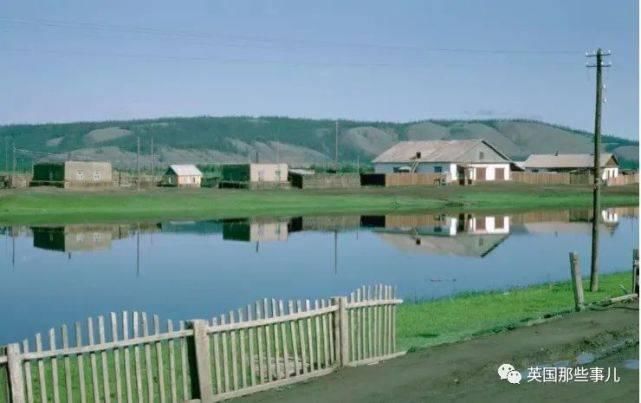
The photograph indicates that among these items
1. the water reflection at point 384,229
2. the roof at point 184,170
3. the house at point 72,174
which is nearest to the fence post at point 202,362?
the water reflection at point 384,229

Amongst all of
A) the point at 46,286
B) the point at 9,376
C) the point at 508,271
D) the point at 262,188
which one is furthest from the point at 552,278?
the point at 262,188

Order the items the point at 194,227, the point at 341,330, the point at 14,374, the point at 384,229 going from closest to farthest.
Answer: the point at 14,374 → the point at 341,330 → the point at 384,229 → the point at 194,227

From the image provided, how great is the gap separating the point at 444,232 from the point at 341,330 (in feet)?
129

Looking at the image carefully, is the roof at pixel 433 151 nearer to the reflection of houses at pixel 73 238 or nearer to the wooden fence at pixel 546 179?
the wooden fence at pixel 546 179

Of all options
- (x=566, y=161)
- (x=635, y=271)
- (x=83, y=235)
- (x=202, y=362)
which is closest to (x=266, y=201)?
(x=83, y=235)

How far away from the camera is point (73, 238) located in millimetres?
46812

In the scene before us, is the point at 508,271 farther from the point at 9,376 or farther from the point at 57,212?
the point at 57,212

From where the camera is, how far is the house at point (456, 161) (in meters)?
108

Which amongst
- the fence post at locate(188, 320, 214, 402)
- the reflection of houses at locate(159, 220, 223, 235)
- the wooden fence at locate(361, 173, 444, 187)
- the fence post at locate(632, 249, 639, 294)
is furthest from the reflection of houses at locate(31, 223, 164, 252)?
the wooden fence at locate(361, 173, 444, 187)

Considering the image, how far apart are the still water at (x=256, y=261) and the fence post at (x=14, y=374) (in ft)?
31.6

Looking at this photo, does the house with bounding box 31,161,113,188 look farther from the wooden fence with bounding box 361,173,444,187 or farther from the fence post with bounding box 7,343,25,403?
the fence post with bounding box 7,343,25,403

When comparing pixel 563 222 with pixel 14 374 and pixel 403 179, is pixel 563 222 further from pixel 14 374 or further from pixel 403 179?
pixel 14 374

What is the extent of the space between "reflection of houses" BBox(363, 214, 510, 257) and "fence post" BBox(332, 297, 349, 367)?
26853 millimetres

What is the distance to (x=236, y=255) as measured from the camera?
3872 cm
